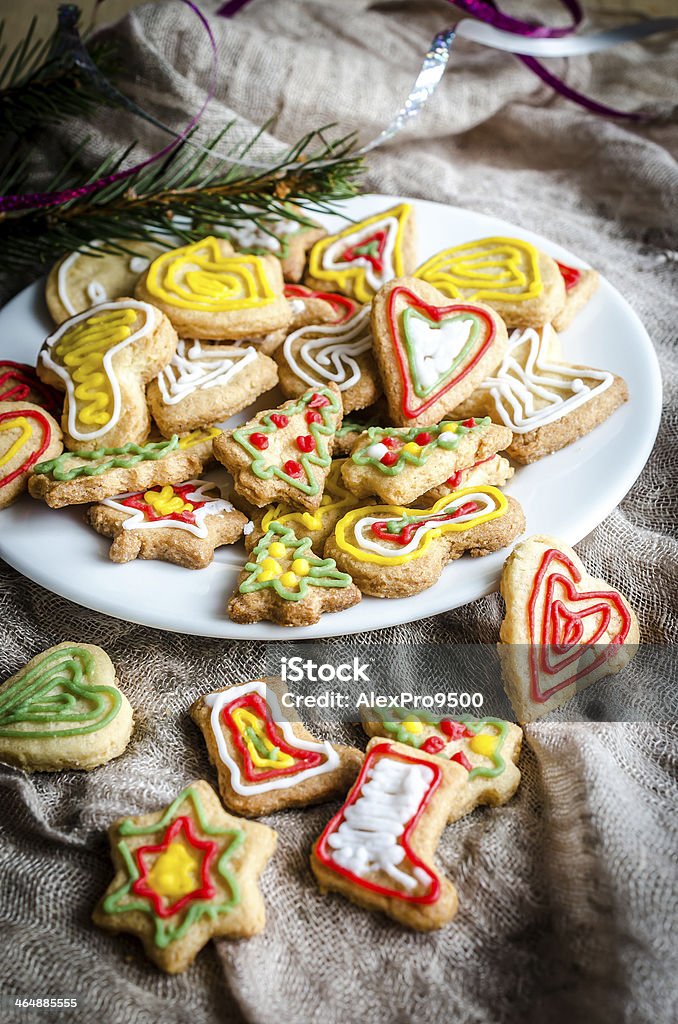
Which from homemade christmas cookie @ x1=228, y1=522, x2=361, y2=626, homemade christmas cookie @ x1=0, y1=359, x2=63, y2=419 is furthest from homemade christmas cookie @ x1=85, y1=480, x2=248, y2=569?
homemade christmas cookie @ x1=0, y1=359, x2=63, y2=419

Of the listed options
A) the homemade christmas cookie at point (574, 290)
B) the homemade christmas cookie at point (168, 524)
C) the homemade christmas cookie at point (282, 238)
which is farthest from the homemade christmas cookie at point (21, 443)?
the homemade christmas cookie at point (574, 290)

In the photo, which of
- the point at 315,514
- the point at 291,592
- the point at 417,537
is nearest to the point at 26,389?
the point at 315,514

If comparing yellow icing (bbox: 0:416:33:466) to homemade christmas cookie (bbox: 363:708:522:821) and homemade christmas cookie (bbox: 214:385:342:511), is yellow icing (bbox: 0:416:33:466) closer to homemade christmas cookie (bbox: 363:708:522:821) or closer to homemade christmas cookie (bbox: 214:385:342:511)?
homemade christmas cookie (bbox: 214:385:342:511)

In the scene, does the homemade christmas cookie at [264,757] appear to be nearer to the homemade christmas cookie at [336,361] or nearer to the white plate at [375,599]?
the white plate at [375,599]

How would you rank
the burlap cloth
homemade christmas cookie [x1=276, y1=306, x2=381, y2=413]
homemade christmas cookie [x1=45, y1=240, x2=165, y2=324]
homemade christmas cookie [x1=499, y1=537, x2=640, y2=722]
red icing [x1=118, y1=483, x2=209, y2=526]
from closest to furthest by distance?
the burlap cloth
homemade christmas cookie [x1=499, y1=537, x2=640, y2=722]
red icing [x1=118, y1=483, x2=209, y2=526]
homemade christmas cookie [x1=276, y1=306, x2=381, y2=413]
homemade christmas cookie [x1=45, y1=240, x2=165, y2=324]

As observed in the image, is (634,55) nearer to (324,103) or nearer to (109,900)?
(324,103)

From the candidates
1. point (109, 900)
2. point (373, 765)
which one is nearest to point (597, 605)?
point (373, 765)
